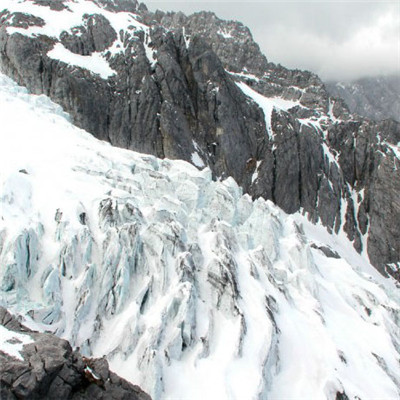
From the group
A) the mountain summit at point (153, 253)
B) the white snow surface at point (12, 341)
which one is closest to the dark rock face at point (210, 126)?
the mountain summit at point (153, 253)

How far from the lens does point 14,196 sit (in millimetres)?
32000

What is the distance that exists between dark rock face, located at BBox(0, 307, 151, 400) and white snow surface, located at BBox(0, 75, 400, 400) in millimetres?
7024

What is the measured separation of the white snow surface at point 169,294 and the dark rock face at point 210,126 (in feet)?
140

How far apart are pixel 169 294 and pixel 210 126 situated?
72.0 m

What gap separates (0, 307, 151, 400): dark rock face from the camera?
576 inches

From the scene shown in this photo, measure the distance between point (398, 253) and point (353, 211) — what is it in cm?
1538

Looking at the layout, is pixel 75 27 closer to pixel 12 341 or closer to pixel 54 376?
pixel 12 341

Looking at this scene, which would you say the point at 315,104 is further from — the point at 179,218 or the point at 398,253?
the point at 179,218

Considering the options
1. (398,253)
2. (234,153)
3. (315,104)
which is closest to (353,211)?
(398,253)

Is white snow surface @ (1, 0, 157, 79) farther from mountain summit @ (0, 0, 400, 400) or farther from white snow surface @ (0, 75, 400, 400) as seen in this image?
white snow surface @ (0, 75, 400, 400)

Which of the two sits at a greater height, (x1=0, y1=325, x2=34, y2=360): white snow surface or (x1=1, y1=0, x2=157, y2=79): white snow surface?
(x1=1, y1=0, x2=157, y2=79): white snow surface

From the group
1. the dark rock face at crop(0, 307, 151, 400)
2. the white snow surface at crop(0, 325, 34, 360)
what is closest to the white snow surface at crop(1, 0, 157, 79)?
the white snow surface at crop(0, 325, 34, 360)

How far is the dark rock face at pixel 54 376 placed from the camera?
14633 mm

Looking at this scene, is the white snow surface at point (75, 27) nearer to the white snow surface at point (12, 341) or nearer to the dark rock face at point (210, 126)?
the dark rock face at point (210, 126)
